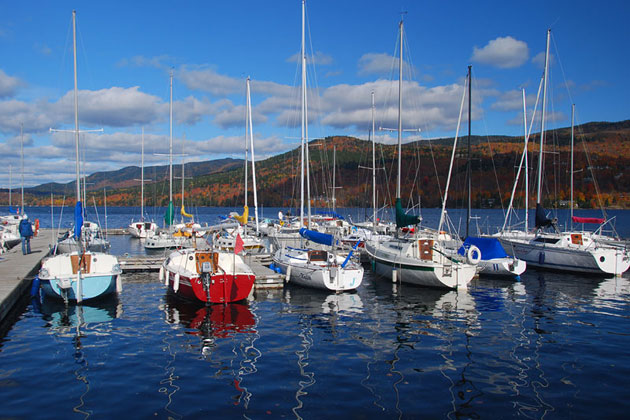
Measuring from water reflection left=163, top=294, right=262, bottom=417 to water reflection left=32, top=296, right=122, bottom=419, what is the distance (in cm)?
189

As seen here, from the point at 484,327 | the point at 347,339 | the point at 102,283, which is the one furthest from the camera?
the point at 102,283

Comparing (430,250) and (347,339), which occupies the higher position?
(430,250)

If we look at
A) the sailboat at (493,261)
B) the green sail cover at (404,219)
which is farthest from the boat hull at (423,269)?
the sailboat at (493,261)

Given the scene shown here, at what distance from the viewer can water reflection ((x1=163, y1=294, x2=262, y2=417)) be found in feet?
36.6

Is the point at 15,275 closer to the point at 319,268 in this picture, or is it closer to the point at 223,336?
the point at 223,336

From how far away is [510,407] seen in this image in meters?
9.47

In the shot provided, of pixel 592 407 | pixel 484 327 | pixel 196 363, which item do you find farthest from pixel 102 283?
pixel 592 407

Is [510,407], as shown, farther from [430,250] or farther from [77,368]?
[430,250]

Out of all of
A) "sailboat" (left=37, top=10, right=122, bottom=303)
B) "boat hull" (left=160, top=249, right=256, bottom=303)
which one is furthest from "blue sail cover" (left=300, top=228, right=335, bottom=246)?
"sailboat" (left=37, top=10, right=122, bottom=303)

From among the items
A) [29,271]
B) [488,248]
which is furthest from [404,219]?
[29,271]

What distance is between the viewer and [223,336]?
1456 cm

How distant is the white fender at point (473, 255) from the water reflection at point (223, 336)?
36.0 ft

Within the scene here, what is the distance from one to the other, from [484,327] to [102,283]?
14.4 metres

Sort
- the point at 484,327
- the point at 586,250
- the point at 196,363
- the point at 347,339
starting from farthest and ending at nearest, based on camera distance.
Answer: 1. the point at 586,250
2. the point at 484,327
3. the point at 347,339
4. the point at 196,363
